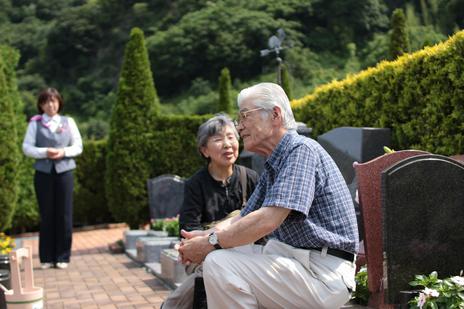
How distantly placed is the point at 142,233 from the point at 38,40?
3416cm

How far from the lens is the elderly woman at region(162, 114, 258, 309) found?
393 cm

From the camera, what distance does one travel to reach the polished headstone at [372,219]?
341 centimetres

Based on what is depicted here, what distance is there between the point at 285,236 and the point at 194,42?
3587 cm

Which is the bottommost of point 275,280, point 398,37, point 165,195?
point 165,195

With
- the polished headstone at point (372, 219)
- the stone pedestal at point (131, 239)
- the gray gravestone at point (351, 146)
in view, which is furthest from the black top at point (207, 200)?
the stone pedestal at point (131, 239)

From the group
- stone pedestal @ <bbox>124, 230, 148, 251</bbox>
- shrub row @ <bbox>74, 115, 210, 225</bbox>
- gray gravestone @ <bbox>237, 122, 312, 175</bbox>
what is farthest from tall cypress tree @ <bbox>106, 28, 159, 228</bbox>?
gray gravestone @ <bbox>237, 122, 312, 175</bbox>

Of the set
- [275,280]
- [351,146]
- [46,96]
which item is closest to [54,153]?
[46,96]

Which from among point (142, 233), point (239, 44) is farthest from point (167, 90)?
point (142, 233)

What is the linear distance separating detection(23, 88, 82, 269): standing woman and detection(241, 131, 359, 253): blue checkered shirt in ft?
15.3

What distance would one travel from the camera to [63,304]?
5199 millimetres

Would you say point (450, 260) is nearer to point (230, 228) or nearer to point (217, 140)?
point (230, 228)

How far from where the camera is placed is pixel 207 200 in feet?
13.0

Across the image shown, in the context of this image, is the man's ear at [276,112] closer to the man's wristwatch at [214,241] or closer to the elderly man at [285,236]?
the elderly man at [285,236]

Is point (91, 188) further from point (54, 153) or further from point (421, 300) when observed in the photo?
point (421, 300)
